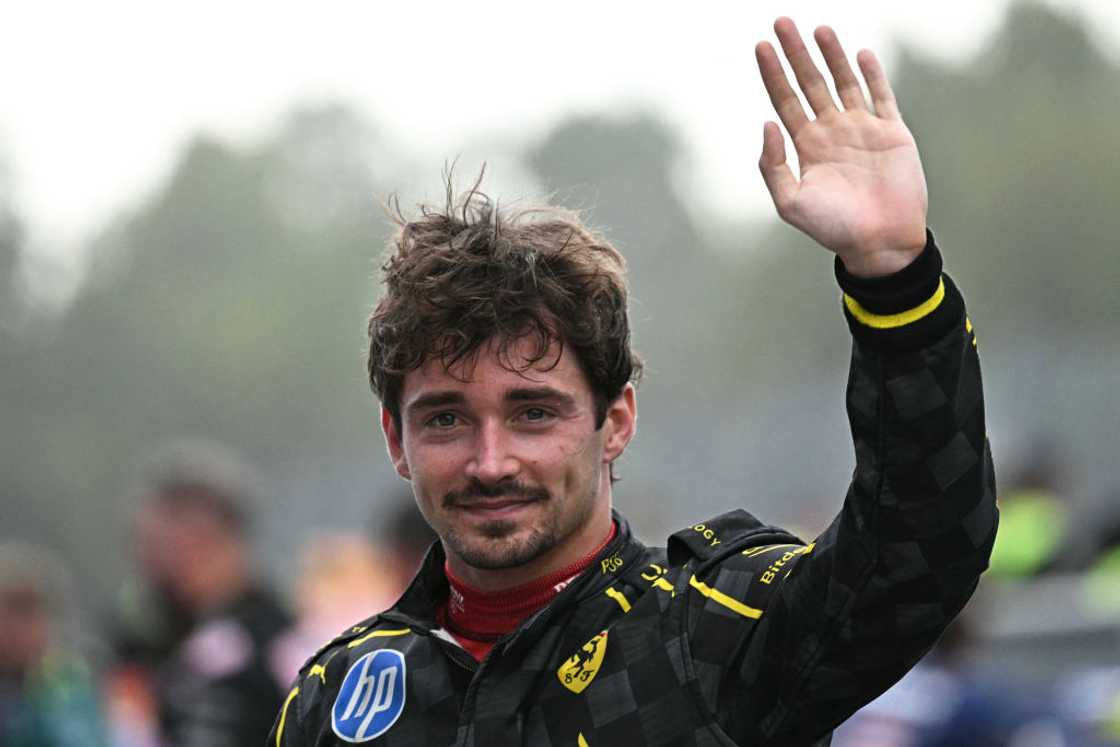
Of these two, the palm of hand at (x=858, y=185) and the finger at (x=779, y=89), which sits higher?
the finger at (x=779, y=89)

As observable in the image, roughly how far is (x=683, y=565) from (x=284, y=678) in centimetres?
334

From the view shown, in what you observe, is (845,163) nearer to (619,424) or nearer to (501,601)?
(619,424)

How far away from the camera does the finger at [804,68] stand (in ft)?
9.57

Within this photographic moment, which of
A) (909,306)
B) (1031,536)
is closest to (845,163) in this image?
(909,306)

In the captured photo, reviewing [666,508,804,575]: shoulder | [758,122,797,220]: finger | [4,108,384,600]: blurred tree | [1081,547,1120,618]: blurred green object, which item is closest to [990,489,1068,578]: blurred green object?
[1081,547,1120,618]: blurred green object

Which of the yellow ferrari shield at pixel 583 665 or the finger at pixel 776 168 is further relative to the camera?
the yellow ferrari shield at pixel 583 665

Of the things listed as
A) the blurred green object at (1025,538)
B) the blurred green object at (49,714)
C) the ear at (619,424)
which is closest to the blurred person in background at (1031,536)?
the blurred green object at (1025,538)

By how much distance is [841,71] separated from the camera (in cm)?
290

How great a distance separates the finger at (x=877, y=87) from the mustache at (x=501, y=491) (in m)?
0.90

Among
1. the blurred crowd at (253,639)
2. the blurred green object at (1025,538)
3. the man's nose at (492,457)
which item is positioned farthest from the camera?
the blurred green object at (1025,538)

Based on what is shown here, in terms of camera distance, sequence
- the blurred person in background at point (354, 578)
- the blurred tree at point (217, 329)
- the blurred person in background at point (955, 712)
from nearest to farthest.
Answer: the blurred person in background at point (955, 712)
the blurred person in background at point (354, 578)
the blurred tree at point (217, 329)

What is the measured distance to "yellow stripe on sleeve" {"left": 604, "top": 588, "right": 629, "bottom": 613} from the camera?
320 centimetres

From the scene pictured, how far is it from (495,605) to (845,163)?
1.09 metres

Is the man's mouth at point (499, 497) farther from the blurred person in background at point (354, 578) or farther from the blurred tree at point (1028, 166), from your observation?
the blurred tree at point (1028, 166)
